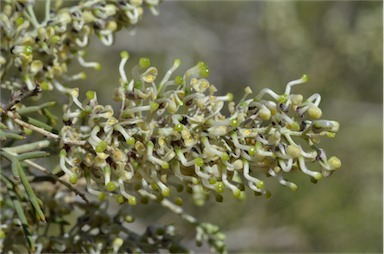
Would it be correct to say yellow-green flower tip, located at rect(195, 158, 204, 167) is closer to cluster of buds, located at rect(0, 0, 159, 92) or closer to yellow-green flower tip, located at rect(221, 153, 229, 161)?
yellow-green flower tip, located at rect(221, 153, 229, 161)

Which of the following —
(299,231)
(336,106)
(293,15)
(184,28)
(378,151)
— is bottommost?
(299,231)

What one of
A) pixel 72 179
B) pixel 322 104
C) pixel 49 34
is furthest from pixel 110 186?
pixel 322 104

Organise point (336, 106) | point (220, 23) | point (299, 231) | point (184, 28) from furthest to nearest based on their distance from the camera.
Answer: point (220, 23)
point (184, 28)
point (336, 106)
point (299, 231)

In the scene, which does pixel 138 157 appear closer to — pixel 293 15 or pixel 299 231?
pixel 299 231

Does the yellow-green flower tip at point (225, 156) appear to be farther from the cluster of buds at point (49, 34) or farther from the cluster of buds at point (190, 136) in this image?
the cluster of buds at point (49, 34)

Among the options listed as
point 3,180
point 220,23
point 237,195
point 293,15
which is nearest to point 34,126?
point 3,180

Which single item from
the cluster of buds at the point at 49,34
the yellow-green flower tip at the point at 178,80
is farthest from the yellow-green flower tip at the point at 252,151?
the cluster of buds at the point at 49,34

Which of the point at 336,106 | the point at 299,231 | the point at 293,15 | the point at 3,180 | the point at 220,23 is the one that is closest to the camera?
the point at 3,180
